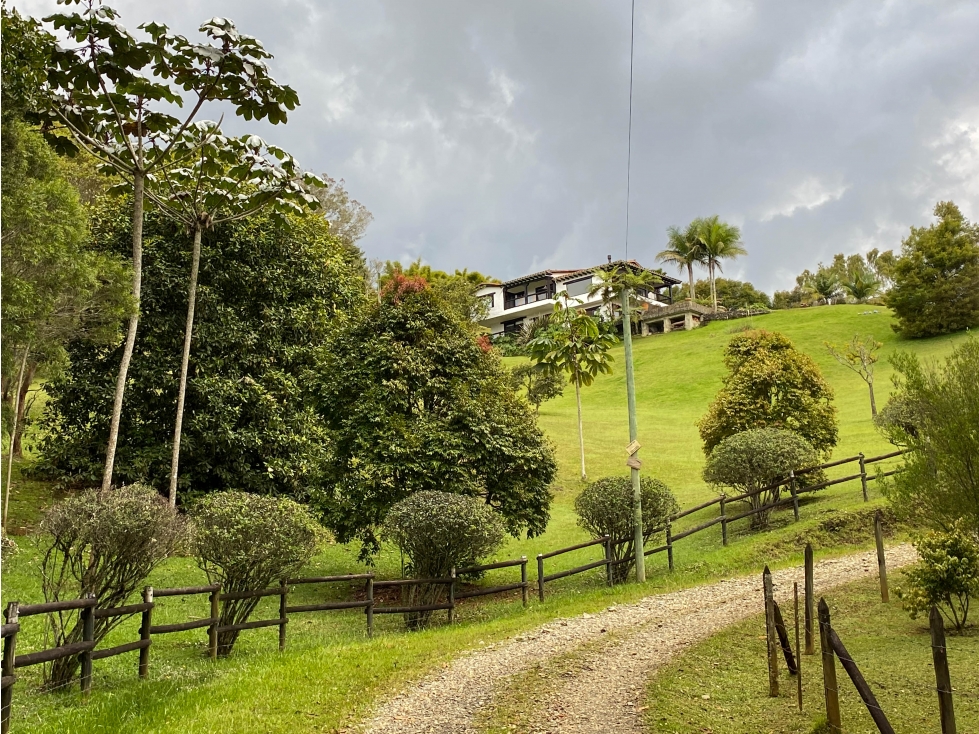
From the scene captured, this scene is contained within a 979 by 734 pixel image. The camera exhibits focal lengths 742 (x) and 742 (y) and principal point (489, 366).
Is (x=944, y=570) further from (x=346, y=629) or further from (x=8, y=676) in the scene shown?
(x=8, y=676)

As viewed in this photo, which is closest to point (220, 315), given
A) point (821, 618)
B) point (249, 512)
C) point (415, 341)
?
point (415, 341)

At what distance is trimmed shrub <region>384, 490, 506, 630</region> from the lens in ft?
44.2

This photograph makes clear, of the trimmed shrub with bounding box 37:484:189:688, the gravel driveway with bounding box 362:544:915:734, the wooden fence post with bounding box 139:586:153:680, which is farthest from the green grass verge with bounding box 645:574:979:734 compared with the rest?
the trimmed shrub with bounding box 37:484:189:688

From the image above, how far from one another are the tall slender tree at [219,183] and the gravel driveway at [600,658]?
10095 millimetres

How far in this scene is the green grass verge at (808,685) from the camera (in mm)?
7211

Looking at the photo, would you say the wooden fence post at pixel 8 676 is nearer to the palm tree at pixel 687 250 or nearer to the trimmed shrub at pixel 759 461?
the trimmed shrub at pixel 759 461

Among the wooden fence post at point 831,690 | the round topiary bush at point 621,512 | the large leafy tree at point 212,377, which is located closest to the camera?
the wooden fence post at point 831,690

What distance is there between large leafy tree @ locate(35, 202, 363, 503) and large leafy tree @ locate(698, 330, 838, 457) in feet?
42.6

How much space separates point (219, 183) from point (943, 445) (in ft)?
53.2

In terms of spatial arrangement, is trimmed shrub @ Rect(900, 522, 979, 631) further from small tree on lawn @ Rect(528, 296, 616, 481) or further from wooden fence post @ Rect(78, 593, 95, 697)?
small tree on lawn @ Rect(528, 296, 616, 481)

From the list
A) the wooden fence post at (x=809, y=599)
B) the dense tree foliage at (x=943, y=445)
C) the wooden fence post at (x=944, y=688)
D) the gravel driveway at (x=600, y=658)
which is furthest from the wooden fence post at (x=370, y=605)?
the wooden fence post at (x=944, y=688)

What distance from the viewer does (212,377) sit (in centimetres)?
2066

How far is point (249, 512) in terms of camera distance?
1123 centimetres

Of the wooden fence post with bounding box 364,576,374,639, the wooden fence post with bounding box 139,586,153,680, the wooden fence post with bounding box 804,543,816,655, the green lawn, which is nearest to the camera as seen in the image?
the green lawn
